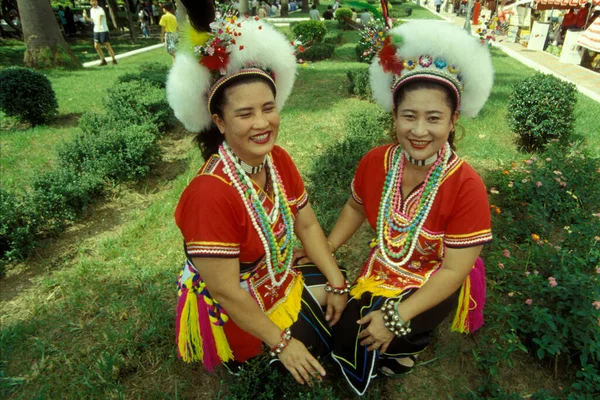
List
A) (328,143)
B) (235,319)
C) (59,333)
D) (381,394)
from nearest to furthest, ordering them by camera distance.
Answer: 1. (235,319)
2. (381,394)
3. (59,333)
4. (328,143)

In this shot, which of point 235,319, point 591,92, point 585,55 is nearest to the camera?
point 235,319

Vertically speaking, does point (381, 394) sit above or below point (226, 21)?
below

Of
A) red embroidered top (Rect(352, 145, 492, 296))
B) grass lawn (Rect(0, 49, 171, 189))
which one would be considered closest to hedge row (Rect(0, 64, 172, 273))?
grass lawn (Rect(0, 49, 171, 189))

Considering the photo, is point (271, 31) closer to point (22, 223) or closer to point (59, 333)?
point (59, 333)

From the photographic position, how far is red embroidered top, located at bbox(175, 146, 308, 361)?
6.28 feet

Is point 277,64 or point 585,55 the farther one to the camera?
point 585,55

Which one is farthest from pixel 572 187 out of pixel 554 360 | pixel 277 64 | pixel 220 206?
pixel 220 206

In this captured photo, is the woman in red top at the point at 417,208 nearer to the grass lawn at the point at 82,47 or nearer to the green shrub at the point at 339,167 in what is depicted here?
the green shrub at the point at 339,167

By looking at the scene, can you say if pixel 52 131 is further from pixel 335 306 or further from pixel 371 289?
pixel 371 289

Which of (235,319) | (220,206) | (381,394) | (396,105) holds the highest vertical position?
(396,105)

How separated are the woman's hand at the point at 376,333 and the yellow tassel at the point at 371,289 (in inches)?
6.1

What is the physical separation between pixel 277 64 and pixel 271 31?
19 centimetres

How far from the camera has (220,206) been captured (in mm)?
1947

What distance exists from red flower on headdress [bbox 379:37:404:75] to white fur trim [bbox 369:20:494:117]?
0.03 metres
